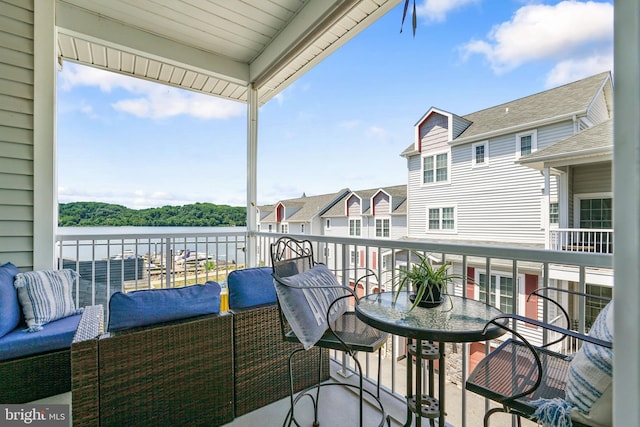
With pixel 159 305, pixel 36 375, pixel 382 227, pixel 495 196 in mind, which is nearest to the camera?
pixel 159 305

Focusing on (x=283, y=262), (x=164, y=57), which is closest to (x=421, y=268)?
(x=283, y=262)

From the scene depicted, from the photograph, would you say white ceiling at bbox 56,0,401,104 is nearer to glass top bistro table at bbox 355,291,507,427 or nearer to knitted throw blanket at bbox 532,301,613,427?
glass top bistro table at bbox 355,291,507,427

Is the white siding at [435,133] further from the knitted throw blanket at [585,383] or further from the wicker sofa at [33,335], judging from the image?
the wicker sofa at [33,335]

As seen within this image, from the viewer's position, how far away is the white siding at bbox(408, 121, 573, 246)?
2.84m

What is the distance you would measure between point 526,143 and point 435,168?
94cm

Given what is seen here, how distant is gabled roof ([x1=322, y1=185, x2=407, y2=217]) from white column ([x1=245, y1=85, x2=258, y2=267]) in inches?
46.5

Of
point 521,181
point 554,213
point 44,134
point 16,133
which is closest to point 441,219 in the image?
point 521,181

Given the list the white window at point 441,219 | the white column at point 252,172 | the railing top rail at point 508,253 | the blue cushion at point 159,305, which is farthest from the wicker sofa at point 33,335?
the white window at point 441,219

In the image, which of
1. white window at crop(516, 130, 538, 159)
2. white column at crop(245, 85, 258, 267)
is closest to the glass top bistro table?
white window at crop(516, 130, 538, 159)

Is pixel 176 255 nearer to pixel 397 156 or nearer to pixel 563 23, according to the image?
pixel 397 156

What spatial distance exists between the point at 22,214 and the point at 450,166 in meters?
4.40

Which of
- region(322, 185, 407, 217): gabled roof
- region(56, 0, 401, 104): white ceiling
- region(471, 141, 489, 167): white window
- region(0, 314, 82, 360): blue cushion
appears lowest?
region(0, 314, 82, 360): blue cushion

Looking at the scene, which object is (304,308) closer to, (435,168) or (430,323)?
(430,323)

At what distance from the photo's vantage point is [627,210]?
1.61 ft
